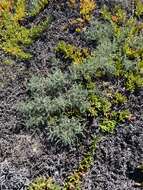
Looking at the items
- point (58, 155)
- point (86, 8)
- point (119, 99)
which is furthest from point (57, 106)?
point (86, 8)

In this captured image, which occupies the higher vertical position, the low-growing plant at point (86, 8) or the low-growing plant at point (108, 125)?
the low-growing plant at point (86, 8)

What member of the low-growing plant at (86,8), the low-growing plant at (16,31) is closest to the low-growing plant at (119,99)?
the low-growing plant at (16,31)

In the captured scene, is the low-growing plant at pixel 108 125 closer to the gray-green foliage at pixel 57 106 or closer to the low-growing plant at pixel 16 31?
the gray-green foliage at pixel 57 106

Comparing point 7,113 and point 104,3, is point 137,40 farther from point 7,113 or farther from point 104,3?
point 7,113

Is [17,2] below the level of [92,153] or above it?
above

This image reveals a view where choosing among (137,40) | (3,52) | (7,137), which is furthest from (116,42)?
(7,137)

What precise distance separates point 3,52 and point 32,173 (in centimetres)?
265

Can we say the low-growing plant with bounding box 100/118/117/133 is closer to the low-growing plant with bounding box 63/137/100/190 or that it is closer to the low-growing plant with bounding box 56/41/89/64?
the low-growing plant with bounding box 63/137/100/190

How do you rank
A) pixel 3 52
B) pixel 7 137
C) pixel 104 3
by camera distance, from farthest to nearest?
pixel 104 3 → pixel 3 52 → pixel 7 137

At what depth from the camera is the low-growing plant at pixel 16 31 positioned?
27.5 feet

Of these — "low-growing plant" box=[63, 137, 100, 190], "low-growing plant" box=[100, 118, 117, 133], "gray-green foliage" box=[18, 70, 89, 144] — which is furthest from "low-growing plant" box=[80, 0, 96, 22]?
"low-growing plant" box=[63, 137, 100, 190]

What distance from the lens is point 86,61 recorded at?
26.2 feet

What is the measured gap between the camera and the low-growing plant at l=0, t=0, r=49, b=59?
8.39 m

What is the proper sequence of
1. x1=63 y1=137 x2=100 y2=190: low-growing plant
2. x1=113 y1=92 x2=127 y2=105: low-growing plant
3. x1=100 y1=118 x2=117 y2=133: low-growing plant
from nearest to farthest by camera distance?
1. x1=63 y1=137 x2=100 y2=190: low-growing plant
2. x1=100 y1=118 x2=117 y2=133: low-growing plant
3. x1=113 y1=92 x2=127 y2=105: low-growing plant
